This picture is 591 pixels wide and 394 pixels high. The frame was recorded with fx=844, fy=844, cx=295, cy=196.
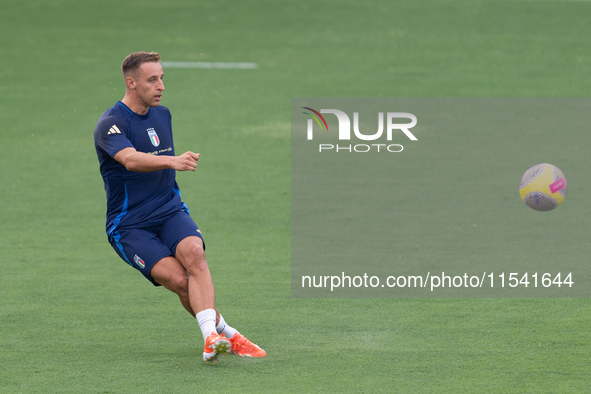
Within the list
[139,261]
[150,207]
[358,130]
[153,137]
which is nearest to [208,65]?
[358,130]

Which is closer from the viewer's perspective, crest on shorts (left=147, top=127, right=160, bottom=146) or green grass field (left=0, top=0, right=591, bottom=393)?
→ green grass field (left=0, top=0, right=591, bottom=393)

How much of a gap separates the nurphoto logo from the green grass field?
0.63m

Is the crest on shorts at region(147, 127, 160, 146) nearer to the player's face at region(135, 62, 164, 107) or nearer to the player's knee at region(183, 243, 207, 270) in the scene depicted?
the player's face at region(135, 62, 164, 107)

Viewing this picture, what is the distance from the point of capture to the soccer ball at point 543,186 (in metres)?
8.35

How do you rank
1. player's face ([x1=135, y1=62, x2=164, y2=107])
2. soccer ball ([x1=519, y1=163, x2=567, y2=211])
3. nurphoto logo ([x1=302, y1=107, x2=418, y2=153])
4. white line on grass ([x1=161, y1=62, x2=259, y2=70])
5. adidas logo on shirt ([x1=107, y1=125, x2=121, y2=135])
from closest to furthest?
adidas logo on shirt ([x1=107, y1=125, x2=121, y2=135]) < player's face ([x1=135, y1=62, x2=164, y2=107]) < soccer ball ([x1=519, y1=163, x2=567, y2=211]) < nurphoto logo ([x1=302, y1=107, x2=418, y2=153]) < white line on grass ([x1=161, y1=62, x2=259, y2=70])

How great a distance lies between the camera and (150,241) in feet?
19.1

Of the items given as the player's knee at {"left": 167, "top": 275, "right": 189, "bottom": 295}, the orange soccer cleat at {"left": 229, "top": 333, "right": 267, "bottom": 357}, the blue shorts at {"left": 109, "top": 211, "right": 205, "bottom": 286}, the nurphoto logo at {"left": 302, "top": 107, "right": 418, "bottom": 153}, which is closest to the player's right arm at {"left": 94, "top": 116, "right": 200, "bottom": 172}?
the blue shorts at {"left": 109, "top": 211, "right": 205, "bottom": 286}

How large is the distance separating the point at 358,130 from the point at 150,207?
8869 mm

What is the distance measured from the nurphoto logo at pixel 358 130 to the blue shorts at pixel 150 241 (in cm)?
760

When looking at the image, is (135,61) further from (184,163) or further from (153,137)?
(184,163)

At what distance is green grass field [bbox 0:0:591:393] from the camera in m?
5.70

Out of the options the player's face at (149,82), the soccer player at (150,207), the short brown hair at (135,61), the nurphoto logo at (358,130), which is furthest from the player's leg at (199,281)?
the nurphoto logo at (358,130)

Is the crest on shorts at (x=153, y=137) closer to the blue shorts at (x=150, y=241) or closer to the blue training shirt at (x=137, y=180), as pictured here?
the blue training shirt at (x=137, y=180)

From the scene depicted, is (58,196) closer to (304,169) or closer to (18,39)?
(304,169)
